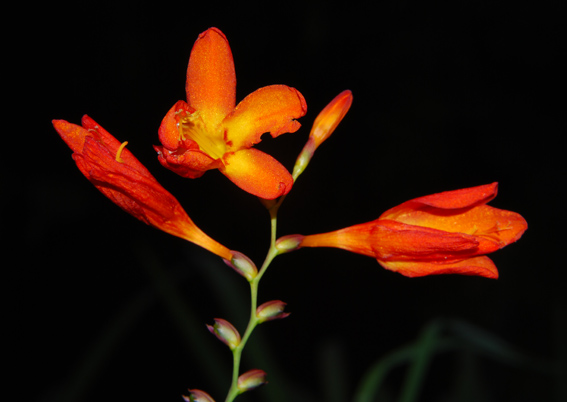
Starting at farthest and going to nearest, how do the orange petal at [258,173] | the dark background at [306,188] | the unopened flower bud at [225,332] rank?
1. the dark background at [306,188]
2. the unopened flower bud at [225,332]
3. the orange petal at [258,173]

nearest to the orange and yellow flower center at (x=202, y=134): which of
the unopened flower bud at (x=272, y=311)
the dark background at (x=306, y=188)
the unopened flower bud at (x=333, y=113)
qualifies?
the unopened flower bud at (x=333, y=113)

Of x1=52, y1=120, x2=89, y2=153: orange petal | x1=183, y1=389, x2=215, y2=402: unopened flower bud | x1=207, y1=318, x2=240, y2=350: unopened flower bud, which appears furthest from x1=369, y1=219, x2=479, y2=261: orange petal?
x1=52, y1=120, x2=89, y2=153: orange petal

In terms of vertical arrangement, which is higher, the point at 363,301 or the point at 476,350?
the point at 476,350

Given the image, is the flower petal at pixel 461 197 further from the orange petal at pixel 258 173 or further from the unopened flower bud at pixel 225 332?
the unopened flower bud at pixel 225 332

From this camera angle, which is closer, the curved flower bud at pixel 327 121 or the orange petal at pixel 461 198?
the orange petal at pixel 461 198

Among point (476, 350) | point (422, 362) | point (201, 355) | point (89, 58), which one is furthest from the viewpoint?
point (89, 58)

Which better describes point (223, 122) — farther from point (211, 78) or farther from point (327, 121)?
point (327, 121)

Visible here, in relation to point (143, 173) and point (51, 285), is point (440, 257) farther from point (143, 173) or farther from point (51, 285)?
point (51, 285)

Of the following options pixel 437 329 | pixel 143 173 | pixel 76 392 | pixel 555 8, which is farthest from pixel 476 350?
pixel 555 8
